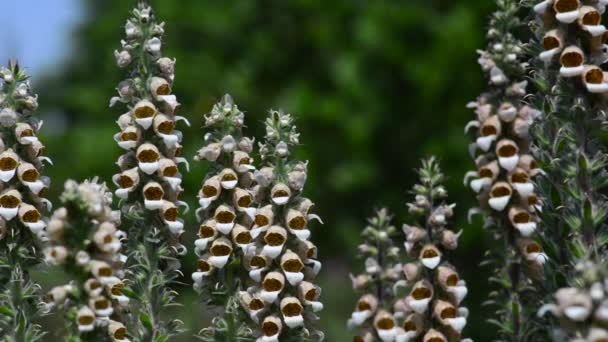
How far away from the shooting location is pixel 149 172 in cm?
565

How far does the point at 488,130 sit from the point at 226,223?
1463 mm

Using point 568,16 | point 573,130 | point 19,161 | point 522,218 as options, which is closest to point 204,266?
point 19,161

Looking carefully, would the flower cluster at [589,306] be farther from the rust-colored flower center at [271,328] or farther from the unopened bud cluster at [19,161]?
the unopened bud cluster at [19,161]

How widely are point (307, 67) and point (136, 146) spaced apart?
17.0 metres

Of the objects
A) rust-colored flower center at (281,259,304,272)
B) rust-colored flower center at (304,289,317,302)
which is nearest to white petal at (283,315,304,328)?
rust-colored flower center at (304,289,317,302)

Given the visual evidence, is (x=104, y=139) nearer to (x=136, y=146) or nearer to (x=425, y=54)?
(x=425, y=54)

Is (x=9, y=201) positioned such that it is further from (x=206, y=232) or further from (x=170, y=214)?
(x=206, y=232)

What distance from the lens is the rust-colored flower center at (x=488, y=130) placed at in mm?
5301

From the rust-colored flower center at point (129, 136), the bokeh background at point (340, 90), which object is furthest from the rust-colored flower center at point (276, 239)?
the bokeh background at point (340, 90)

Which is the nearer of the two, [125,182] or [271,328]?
[271,328]

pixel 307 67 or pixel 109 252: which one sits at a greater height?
pixel 307 67

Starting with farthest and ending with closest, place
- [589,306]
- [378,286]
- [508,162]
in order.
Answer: [508,162], [378,286], [589,306]

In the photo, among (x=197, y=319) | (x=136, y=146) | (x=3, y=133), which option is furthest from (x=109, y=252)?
(x=197, y=319)

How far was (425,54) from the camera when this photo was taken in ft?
68.3
